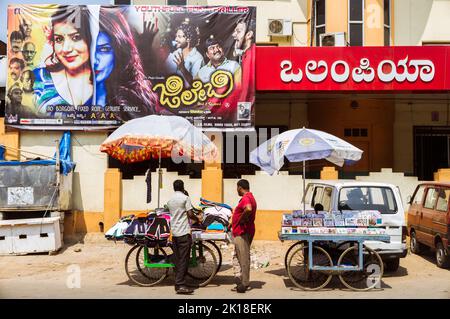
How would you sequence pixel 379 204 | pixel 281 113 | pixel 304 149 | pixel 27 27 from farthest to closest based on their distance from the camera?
pixel 281 113 → pixel 27 27 → pixel 379 204 → pixel 304 149

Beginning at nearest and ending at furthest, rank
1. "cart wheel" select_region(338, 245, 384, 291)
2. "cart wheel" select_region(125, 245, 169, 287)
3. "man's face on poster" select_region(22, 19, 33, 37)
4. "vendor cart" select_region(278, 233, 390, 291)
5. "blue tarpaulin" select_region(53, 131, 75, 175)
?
"vendor cart" select_region(278, 233, 390, 291)
"cart wheel" select_region(338, 245, 384, 291)
"cart wheel" select_region(125, 245, 169, 287)
"blue tarpaulin" select_region(53, 131, 75, 175)
"man's face on poster" select_region(22, 19, 33, 37)

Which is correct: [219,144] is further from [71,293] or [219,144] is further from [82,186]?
[71,293]

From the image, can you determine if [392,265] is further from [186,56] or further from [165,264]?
[186,56]

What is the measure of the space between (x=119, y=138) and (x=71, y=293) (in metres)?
3.00

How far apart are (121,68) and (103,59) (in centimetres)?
56

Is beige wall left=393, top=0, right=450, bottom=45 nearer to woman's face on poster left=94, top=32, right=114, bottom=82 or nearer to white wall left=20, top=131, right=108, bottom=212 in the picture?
woman's face on poster left=94, top=32, right=114, bottom=82

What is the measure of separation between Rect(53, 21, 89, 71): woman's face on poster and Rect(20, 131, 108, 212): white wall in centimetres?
198

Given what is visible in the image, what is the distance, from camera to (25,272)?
10.9 m

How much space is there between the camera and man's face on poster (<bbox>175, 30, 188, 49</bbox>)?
1456 centimetres

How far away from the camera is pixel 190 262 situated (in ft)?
30.9

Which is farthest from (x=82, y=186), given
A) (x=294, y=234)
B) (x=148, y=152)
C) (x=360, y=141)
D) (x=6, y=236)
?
(x=360, y=141)

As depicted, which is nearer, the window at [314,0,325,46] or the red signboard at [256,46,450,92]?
the red signboard at [256,46,450,92]

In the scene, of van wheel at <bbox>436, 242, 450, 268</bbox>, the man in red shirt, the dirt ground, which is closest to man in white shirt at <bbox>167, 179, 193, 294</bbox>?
the dirt ground

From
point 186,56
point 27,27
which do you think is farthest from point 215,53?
point 27,27
